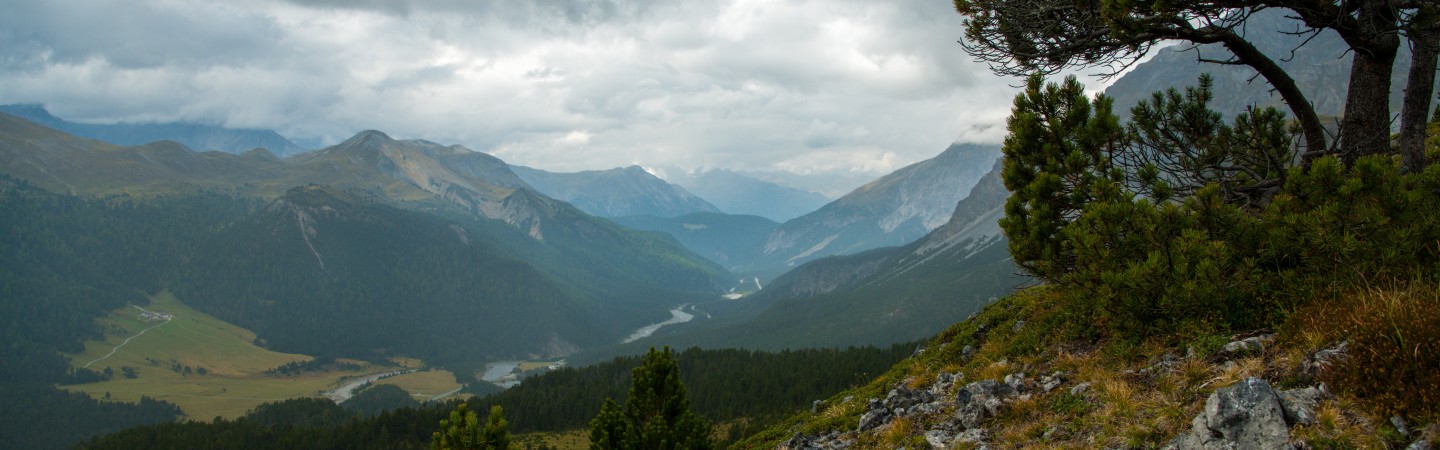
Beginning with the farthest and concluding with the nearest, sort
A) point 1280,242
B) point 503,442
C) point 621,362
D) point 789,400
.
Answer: point 621,362
point 789,400
point 503,442
point 1280,242

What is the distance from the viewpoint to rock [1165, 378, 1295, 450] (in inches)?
316

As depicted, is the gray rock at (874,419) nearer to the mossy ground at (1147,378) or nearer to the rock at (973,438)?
the mossy ground at (1147,378)

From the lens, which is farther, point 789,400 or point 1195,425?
point 789,400

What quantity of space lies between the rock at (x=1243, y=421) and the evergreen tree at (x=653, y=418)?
14042 mm

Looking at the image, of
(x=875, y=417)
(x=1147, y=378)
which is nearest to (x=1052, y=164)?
(x=1147, y=378)

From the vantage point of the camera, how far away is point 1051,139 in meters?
14.9

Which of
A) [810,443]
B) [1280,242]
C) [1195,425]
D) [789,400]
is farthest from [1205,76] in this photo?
[789,400]

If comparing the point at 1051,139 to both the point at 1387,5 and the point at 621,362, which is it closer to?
the point at 1387,5

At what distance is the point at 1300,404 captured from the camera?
8.21 metres

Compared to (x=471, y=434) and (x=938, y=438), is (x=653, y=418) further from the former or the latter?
(x=938, y=438)

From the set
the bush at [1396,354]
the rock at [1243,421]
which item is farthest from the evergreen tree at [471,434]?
the bush at [1396,354]

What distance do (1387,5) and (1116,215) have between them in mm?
6390

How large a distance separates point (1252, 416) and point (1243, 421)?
11 cm

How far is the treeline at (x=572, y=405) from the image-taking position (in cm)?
11356
